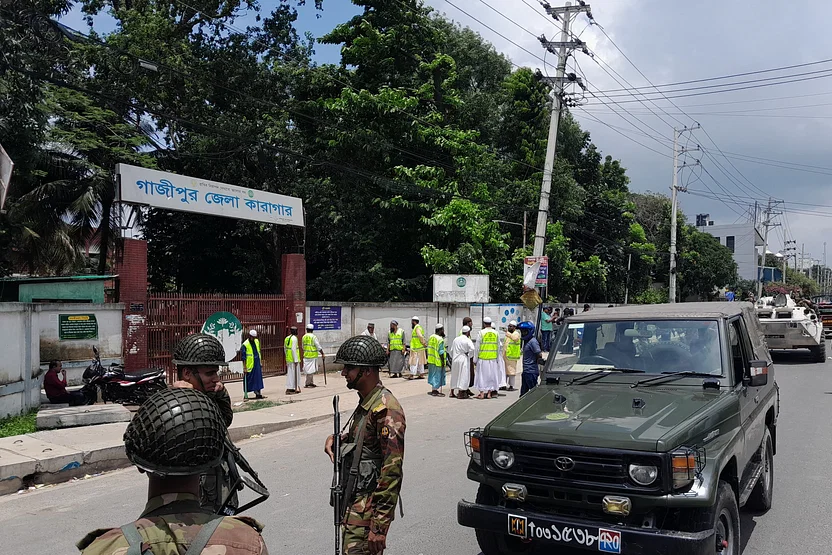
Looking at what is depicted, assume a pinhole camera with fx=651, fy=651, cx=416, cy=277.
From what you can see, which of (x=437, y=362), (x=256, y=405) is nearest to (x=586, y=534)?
(x=256, y=405)

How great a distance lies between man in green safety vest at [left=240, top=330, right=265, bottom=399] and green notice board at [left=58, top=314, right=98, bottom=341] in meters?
3.04

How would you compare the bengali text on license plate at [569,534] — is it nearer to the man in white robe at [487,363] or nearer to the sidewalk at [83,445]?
the sidewalk at [83,445]

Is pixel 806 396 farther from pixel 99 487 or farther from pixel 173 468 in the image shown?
pixel 173 468

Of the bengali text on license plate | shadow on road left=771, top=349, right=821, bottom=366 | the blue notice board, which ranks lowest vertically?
shadow on road left=771, top=349, right=821, bottom=366

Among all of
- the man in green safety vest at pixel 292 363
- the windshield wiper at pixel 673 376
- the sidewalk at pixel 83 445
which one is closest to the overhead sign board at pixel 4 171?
the sidewalk at pixel 83 445

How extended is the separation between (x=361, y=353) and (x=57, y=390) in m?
10.3

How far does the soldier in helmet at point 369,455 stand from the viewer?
3.44 meters

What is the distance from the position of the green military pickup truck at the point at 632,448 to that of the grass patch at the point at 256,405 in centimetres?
809

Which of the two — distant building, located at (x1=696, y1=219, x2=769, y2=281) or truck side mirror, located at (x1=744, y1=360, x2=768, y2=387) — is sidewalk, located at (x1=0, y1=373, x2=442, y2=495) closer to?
truck side mirror, located at (x1=744, y1=360, x2=768, y2=387)

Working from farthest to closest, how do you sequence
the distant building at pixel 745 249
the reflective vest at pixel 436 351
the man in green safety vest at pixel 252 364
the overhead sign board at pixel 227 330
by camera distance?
the distant building at pixel 745 249
the overhead sign board at pixel 227 330
the reflective vest at pixel 436 351
the man in green safety vest at pixel 252 364

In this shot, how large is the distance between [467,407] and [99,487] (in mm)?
7066

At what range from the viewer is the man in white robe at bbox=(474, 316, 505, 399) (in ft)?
45.1

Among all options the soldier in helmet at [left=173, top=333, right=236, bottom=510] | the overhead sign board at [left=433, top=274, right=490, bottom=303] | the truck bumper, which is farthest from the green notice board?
the truck bumper

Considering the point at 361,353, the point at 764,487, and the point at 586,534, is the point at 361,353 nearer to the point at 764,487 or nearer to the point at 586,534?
the point at 586,534
